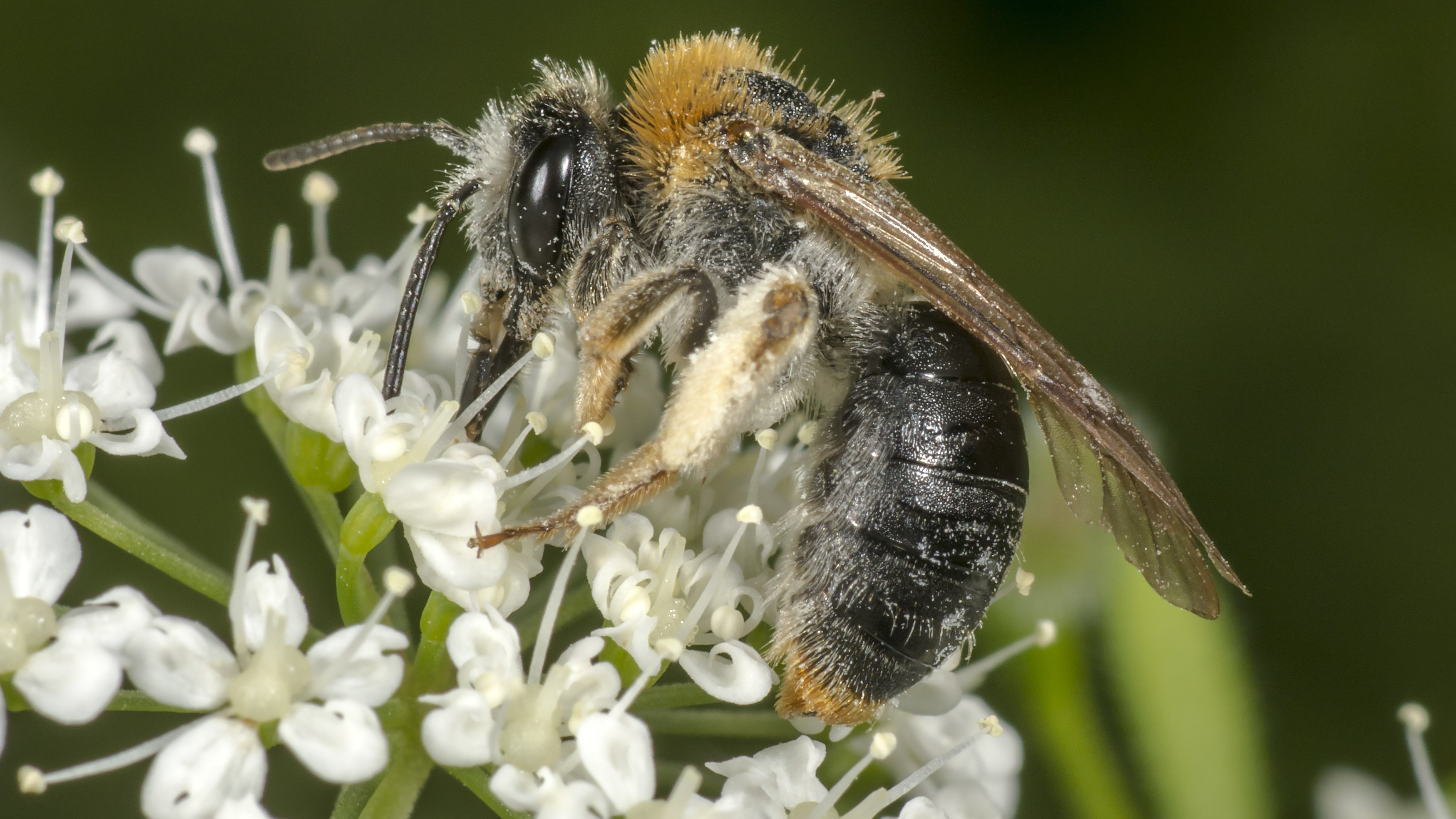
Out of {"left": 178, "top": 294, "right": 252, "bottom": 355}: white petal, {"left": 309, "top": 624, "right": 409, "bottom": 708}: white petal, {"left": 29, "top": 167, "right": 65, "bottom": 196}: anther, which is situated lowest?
{"left": 309, "top": 624, "right": 409, "bottom": 708}: white petal

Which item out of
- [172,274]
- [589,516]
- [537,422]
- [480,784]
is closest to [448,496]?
[589,516]

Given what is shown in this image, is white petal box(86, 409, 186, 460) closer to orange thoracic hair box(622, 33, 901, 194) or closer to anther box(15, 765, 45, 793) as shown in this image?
anther box(15, 765, 45, 793)

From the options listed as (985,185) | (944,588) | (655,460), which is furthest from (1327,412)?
(655,460)

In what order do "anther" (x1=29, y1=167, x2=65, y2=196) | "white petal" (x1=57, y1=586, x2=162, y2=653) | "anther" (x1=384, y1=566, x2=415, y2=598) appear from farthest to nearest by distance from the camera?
1. "anther" (x1=29, y1=167, x2=65, y2=196)
2. "anther" (x1=384, y1=566, x2=415, y2=598)
3. "white petal" (x1=57, y1=586, x2=162, y2=653)

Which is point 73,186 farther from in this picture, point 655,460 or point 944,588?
point 944,588

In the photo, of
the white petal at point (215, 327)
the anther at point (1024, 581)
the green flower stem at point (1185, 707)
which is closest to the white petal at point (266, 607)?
the white petal at point (215, 327)

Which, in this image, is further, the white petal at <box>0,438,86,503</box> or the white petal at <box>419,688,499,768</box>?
the white petal at <box>0,438,86,503</box>

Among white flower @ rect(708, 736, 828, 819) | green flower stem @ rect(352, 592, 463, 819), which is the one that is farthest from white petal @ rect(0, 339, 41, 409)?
white flower @ rect(708, 736, 828, 819)

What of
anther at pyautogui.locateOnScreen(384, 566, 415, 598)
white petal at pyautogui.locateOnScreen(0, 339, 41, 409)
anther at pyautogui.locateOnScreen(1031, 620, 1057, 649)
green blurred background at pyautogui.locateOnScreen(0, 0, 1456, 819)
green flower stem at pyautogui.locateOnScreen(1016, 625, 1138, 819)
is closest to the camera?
anther at pyautogui.locateOnScreen(384, 566, 415, 598)
